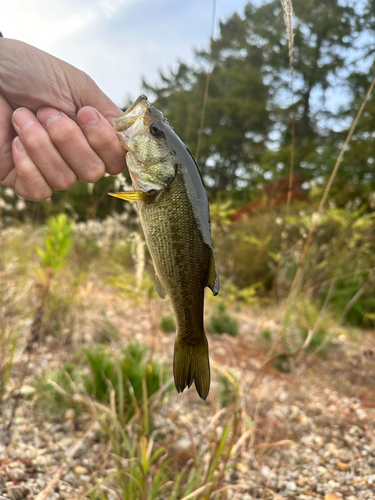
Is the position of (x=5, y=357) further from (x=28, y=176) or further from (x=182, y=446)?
(x=28, y=176)

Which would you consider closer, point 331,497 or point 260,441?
point 331,497

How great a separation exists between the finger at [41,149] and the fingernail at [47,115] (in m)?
0.03

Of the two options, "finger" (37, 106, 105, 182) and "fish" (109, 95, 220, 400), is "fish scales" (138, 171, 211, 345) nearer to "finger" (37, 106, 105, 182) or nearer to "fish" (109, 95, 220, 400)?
"fish" (109, 95, 220, 400)

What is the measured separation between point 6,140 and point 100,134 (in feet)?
1.54

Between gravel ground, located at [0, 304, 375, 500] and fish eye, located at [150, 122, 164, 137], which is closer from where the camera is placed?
fish eye, located at [150, 122, 164, 137]

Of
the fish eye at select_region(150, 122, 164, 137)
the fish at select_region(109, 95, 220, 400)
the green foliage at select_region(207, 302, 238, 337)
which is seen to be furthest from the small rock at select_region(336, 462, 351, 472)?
the green foliage at select_region(207, 302, 238, 337)

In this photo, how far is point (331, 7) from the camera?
19.0 metres

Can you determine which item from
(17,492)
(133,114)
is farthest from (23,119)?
(17,492)

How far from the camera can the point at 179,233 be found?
3.61ft

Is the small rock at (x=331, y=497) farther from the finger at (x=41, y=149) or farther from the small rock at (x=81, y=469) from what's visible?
the finger at (x=41, y=149)

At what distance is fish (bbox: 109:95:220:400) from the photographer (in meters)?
1.08

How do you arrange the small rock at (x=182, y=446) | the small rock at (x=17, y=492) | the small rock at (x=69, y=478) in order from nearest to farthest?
the small rock at (x=17, y=492), the small rock at (x=69, y=478), the small rock at (x=182, y=446)

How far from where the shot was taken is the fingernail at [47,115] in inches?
54.9

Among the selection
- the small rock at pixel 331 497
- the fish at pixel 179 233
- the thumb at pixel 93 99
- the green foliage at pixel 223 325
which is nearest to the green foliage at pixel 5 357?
the thumb at pixel 93 99
